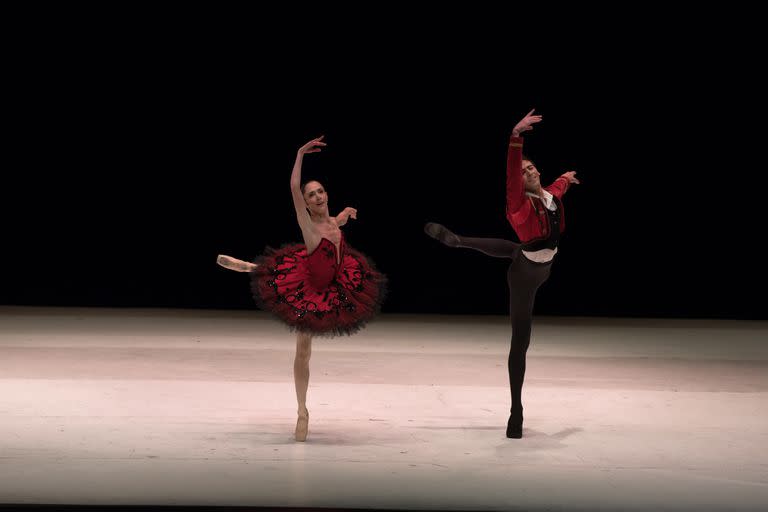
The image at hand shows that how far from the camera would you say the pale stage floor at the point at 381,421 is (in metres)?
3.97

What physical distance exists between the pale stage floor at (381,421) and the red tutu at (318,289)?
0.50m

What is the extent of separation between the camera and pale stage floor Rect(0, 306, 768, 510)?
3973 millimetres

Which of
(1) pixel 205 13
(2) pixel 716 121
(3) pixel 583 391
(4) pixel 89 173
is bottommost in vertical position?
(3) pixel 583 391

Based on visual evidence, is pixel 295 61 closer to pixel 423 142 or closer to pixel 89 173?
pixel 423 142

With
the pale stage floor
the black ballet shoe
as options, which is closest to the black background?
the pale stage floor

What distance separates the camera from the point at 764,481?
422 cm

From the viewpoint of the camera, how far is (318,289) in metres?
4.95

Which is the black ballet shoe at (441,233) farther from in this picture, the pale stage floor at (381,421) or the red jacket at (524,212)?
the pale stage floor at (381,421)

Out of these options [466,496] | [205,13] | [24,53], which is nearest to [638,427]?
[466,496]

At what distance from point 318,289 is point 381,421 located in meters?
0.79

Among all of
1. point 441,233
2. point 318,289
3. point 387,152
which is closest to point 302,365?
point 318,289

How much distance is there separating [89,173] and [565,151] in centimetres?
426

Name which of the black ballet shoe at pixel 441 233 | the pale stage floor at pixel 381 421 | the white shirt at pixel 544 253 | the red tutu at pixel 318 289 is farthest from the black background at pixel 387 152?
the black ballet shoe at pixel 441 233

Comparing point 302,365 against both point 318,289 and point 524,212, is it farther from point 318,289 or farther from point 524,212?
point 524,212
